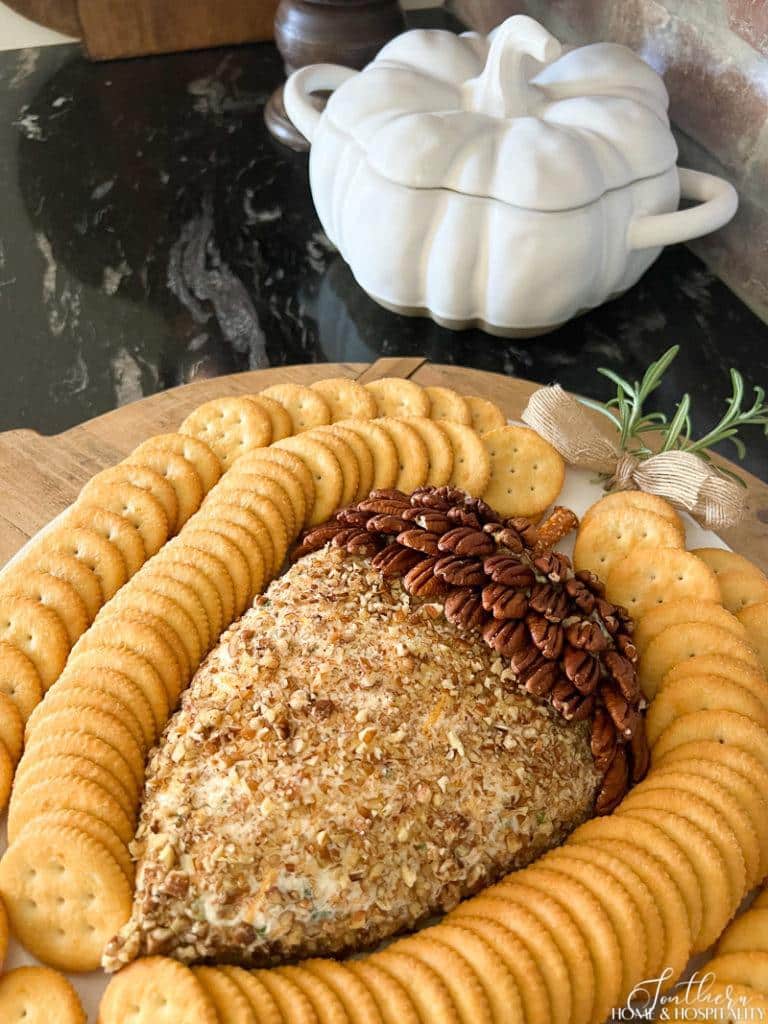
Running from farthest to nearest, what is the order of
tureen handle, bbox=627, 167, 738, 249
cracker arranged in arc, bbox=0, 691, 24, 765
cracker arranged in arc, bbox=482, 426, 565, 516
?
tureen handle, bbox=627, 167, 738, 249, cracker arranged in arc, bbox=482, 426, 565, 516, cracker arranged in arc, bbox=0, 691, 24, 765

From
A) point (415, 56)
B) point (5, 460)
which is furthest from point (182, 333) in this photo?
point (415, 56)

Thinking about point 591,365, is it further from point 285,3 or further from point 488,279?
point 285,3

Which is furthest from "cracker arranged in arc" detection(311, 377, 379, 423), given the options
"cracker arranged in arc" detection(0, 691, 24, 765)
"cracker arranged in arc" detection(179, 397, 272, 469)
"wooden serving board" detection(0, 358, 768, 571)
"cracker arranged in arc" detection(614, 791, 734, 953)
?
"cracker arranged in arc" detection(614, 791, 734, 953)

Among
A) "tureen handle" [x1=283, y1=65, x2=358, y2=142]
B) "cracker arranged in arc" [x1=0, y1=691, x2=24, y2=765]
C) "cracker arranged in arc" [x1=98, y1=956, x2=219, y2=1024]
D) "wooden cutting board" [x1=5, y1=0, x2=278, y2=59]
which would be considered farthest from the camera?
"wooden cutting board" [x1=5, y1=0, x2=278, y2=59]

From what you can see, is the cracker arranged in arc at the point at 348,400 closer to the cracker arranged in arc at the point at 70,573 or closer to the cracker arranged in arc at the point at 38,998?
the cracker arranged in arc at the point at 70,573

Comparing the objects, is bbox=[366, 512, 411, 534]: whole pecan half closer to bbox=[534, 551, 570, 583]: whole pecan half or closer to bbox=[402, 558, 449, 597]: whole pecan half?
bbox=[402, 558, 449, 597]: whole pecan half

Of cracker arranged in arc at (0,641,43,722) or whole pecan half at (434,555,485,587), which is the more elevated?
whole pecan half at (434,555,485,587)

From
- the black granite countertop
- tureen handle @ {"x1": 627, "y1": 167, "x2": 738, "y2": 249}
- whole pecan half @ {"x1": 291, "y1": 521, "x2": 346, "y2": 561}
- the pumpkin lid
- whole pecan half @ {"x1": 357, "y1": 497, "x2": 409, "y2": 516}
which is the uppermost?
the pumpkin lid
